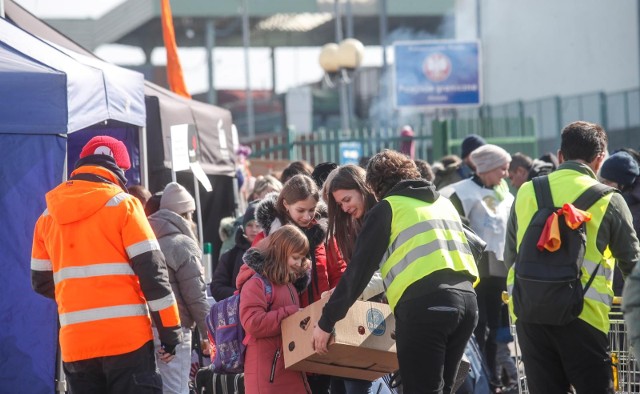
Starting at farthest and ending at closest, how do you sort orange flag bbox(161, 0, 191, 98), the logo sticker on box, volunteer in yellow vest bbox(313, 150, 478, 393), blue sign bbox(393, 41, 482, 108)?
blue sign bbox(393, 41, 482, 108), orange flag bbox(161, 0, 191, 98), the logo sticker on box, volunteer in yellow vest bbox(313, 150, 478, 393)

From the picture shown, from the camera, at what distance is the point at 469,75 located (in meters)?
26.2

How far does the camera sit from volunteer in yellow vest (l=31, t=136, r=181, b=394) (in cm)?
616

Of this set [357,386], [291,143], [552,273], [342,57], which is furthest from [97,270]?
[342,57]

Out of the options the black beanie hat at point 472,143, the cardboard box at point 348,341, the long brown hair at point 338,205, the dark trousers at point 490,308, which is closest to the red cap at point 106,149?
the long brown hair at point 338,205

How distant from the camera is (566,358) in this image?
584 centimetres

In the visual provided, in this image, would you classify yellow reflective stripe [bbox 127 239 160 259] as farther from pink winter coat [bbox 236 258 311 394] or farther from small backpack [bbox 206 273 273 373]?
small backpack [bbox 206 273 273 373]

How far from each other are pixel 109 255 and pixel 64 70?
2366 mm

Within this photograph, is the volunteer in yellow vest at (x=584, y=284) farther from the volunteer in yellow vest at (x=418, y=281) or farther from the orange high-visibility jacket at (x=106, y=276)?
the orange high-visibility jacket at (x=106, y=276)

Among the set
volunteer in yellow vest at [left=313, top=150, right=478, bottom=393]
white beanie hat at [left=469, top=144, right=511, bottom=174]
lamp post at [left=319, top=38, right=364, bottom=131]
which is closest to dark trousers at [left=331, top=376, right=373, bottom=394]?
volunteer in yellow vest at [left=313, top=150, right=478, bottom=393]

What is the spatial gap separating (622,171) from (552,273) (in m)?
2.45

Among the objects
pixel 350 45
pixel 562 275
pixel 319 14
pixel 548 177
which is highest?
pixel 319 14

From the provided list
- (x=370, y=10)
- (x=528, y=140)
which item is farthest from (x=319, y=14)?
(x=528, y=140)

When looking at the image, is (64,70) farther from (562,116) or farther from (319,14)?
(319,14)

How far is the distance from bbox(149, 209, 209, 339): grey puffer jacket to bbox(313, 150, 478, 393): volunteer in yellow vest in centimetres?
204
